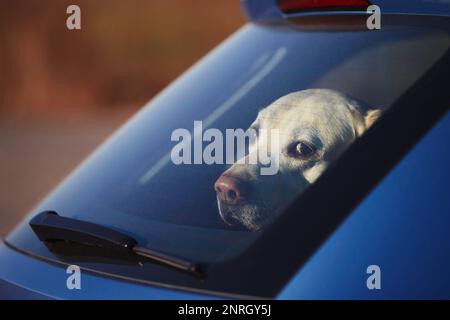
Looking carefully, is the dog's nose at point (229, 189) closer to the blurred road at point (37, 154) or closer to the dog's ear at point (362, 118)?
the dog's ear at point (362, 118)

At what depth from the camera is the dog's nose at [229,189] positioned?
2006 millimetres

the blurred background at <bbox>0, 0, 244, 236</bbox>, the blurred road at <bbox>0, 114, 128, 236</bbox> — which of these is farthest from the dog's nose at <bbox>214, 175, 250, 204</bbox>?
the blurred background at <bbox>0, 0, 244, 236</bbox>

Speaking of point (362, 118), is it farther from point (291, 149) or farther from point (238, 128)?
point (238, 128)

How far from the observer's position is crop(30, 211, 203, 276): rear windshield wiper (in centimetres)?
177

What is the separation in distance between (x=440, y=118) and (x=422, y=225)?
0.22 meters

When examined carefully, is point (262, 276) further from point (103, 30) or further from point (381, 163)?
point (103, 30)

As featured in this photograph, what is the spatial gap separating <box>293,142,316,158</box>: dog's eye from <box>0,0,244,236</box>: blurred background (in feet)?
28.2

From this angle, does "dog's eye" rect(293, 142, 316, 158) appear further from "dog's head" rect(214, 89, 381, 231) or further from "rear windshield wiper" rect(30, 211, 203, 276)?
"rear windshield wiper" rect(30, 211, 203, 276)

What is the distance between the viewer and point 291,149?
2139 mm

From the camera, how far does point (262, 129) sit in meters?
2.14

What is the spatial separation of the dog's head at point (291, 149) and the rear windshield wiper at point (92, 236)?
22 cm

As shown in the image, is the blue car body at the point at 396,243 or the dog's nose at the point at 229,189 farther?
the dog's nose at the point at 229,189

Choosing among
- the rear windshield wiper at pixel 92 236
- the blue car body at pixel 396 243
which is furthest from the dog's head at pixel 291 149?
the blue car body at pixel 396 243

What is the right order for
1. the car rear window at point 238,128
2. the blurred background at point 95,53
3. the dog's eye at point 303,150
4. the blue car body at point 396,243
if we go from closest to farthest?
the blue car body at point 396,243 < the car rear window at point 238,128 < the dog's eye at point 303,150 < the blurred background at point 95,53
